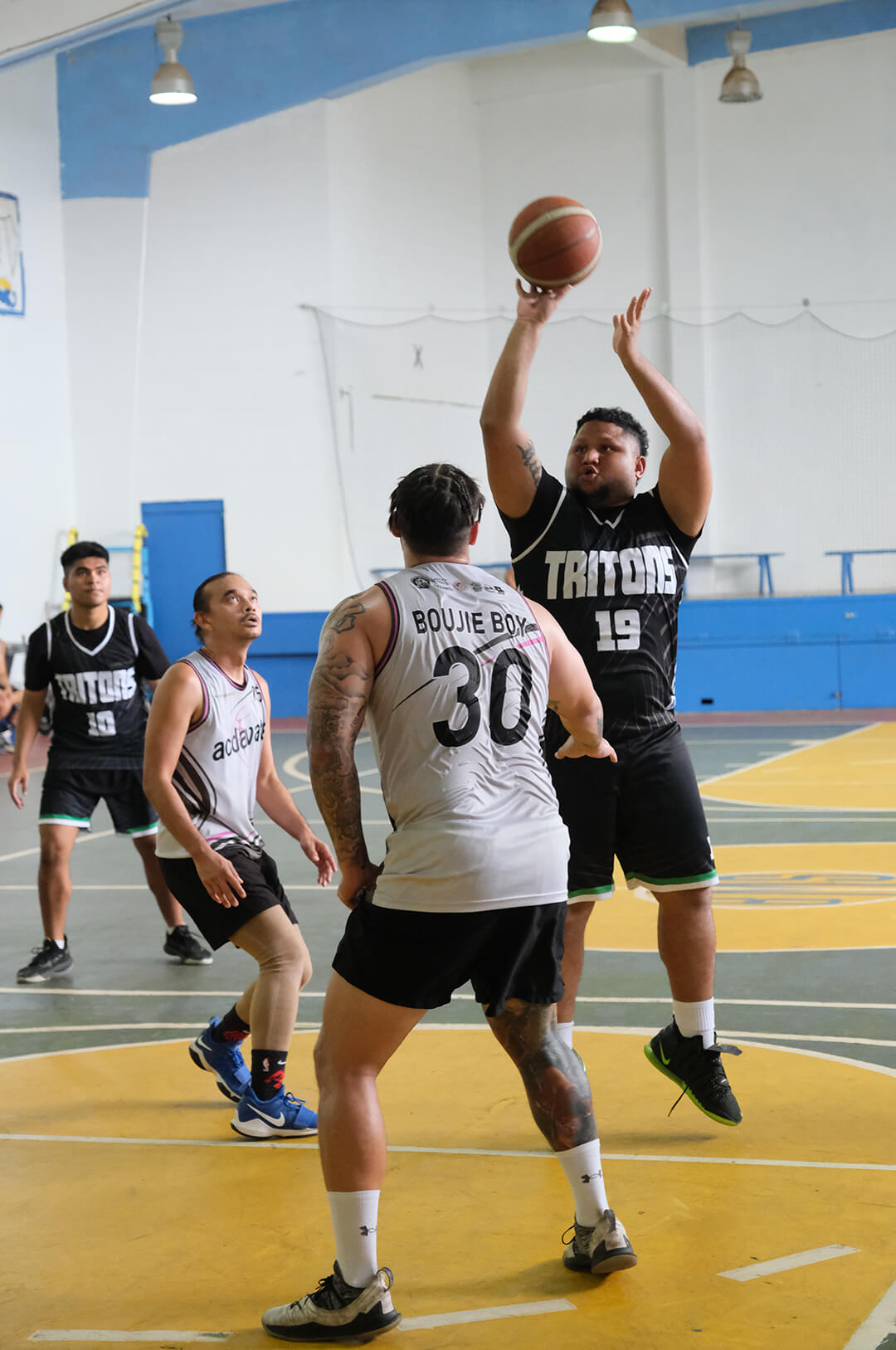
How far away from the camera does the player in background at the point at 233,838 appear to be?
4117 mm

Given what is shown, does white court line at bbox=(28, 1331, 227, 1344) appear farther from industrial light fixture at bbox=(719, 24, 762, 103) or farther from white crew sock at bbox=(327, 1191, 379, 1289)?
industrial light fixture at bbox=(719, 24, 762, 103)

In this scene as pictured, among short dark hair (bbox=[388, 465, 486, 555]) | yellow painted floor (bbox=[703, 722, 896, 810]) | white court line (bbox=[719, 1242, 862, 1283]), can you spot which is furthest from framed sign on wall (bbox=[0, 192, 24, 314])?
white court line (bbox=[719, 1242, 862, 1283])

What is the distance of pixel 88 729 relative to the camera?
21.1ft

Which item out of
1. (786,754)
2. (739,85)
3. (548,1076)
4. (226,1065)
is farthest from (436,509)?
(739,85)

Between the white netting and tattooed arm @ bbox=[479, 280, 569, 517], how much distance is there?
13.4 m

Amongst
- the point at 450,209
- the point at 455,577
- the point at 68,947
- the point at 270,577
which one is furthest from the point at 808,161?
the point at 455,577

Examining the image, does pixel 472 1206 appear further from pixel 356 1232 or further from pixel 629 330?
pixel 629 330

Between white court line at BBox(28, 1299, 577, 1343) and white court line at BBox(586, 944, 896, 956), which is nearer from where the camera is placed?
white court line at BBox(28, 1299, 577, 1343)

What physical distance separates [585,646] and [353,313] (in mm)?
14089

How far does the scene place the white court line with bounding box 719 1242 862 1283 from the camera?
3.10 metres

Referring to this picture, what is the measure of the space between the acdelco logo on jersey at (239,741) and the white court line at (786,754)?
573cm

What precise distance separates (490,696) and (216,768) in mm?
1737

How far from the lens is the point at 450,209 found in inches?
745

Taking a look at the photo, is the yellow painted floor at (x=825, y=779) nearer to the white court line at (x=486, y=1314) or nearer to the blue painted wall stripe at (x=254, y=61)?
the white court line at (x=486, y=1314)
